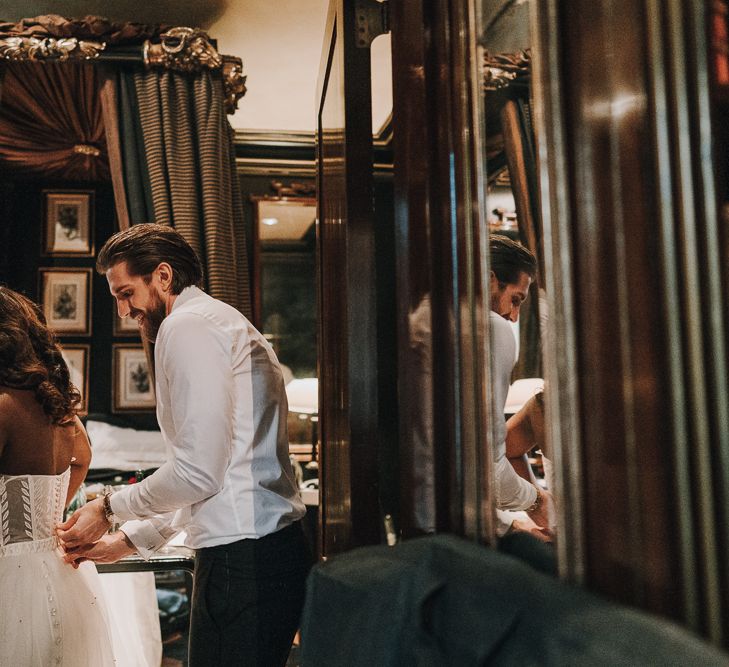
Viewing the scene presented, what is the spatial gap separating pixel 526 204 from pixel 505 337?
136 mm

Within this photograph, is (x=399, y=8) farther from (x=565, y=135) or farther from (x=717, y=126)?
(x=717, y=126)

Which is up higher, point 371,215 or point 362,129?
point 362,129

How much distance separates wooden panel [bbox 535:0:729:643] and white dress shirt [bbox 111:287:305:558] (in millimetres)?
1091

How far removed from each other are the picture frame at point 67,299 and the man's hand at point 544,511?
429cm

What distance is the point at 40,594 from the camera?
1878mm

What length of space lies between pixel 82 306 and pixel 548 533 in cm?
436

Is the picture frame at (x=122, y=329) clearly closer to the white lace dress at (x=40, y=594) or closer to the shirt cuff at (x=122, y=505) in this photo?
the white lace dress at (x=40, y=594)

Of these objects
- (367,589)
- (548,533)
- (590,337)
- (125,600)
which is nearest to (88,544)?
(125,600)

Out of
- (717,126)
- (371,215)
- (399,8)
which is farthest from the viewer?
(371,215)

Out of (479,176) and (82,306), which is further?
(82,306)

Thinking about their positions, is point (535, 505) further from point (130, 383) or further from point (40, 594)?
point (130, 383)

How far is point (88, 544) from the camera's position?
1844mm

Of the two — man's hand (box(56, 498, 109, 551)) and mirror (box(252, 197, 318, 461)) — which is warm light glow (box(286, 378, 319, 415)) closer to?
mirror (box(252, 197, 318, 461))

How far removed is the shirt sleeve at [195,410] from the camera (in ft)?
4.90
